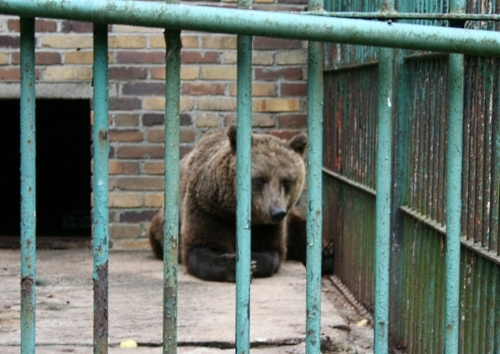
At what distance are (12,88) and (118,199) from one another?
3.84ft

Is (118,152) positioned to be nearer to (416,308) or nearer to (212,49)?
(212,49)

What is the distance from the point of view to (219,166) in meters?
5.60

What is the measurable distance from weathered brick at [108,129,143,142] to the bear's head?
1214 mm

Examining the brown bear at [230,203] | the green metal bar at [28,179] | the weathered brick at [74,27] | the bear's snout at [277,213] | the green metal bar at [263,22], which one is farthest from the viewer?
the weathered brick at [74,27]

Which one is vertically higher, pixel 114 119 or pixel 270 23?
pixel 270 23

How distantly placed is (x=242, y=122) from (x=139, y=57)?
4722 mm

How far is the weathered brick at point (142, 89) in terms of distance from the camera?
6422mm

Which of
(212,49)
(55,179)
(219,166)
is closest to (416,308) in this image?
(219,166)

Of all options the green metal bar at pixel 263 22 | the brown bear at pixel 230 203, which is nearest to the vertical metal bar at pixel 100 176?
the green metal bar at pixel 263 22

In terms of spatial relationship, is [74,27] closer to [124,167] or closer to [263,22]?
[124,167]

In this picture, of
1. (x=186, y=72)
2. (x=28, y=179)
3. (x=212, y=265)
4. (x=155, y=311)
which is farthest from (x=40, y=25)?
(x=28, y=179)

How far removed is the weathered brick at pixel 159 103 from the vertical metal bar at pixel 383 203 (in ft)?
15.2

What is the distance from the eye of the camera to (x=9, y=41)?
637cm

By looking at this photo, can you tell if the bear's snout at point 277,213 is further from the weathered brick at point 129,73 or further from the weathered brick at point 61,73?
the weathered brick at point 61,73
